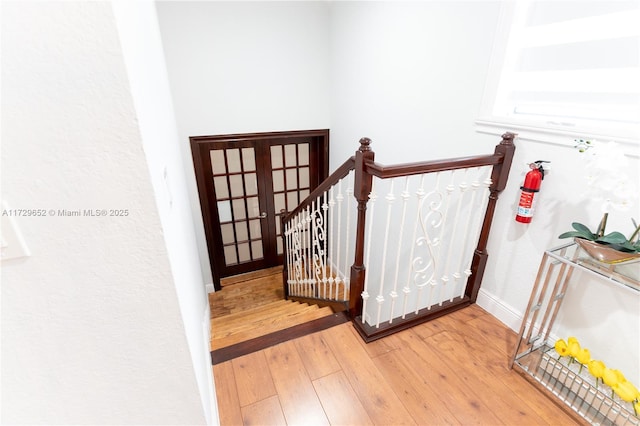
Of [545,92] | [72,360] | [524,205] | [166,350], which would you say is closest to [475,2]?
[545,92]

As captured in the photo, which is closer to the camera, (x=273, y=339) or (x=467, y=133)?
(x=273, y=339)

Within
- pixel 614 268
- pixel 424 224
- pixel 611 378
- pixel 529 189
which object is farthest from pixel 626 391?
pixel 424 224

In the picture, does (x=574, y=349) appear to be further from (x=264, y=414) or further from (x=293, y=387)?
(x=264, y=414)

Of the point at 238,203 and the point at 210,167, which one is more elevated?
the point at 210,167

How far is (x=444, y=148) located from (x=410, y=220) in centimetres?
67

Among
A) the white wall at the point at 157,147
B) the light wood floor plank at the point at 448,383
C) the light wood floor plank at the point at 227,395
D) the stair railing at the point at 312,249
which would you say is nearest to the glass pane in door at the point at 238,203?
the stair railing at the point at 312,249

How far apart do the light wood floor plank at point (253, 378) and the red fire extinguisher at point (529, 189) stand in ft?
5.14

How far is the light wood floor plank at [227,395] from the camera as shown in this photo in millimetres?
1348

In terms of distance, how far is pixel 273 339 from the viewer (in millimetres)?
1742

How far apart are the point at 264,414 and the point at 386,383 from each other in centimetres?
61

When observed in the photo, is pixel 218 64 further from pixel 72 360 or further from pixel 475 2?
pixel 72 360

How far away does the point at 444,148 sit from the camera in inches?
82.6

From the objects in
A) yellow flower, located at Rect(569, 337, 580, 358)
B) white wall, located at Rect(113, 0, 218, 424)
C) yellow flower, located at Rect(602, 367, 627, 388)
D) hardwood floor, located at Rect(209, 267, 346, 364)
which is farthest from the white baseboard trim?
white wall, located at Rect(113, 0, 218, 424)

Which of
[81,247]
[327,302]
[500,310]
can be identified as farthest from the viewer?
[327,302]
